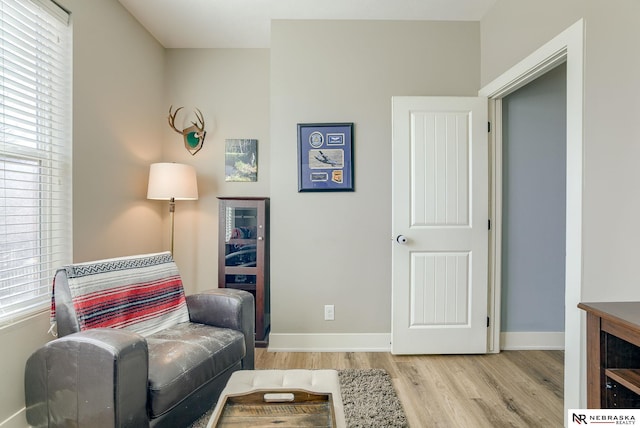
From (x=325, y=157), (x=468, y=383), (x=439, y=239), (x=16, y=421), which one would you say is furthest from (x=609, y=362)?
(x=16, y=421)

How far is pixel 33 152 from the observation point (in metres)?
1.77

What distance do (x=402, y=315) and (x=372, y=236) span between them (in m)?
→ 0.66

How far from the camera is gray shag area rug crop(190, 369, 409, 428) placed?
67.0 inches

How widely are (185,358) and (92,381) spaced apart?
369mm

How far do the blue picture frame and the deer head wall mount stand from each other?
1.05m

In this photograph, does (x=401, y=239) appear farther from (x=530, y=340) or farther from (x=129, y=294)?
(x=129, y=294)

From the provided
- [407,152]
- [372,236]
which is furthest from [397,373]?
[407,152]

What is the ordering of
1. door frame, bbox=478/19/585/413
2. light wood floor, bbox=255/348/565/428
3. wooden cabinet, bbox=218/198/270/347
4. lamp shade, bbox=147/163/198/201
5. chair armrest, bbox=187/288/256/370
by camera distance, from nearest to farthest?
door frame, bbox=478/19/585/413
light wood floor, bbox=255/348/565/428
chair armrest, bbox=187/288/256/370
lamp shade, bbox=147/163/198/201
wooden cabinet, bbox=218/198/270/347

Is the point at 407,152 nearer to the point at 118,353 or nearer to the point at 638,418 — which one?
the point at 638,418

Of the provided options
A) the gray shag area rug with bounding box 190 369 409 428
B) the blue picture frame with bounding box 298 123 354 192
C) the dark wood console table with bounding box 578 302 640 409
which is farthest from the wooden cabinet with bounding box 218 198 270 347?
the dark wood console table with bounding box 578 302 640 409

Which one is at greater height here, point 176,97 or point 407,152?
point 176,97

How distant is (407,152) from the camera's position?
8.20 feet

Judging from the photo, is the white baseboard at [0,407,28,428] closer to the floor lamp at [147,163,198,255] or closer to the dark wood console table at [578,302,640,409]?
the floor lamp at [147,163,198,255]

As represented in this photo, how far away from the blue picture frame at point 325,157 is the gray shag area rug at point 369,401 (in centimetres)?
138
